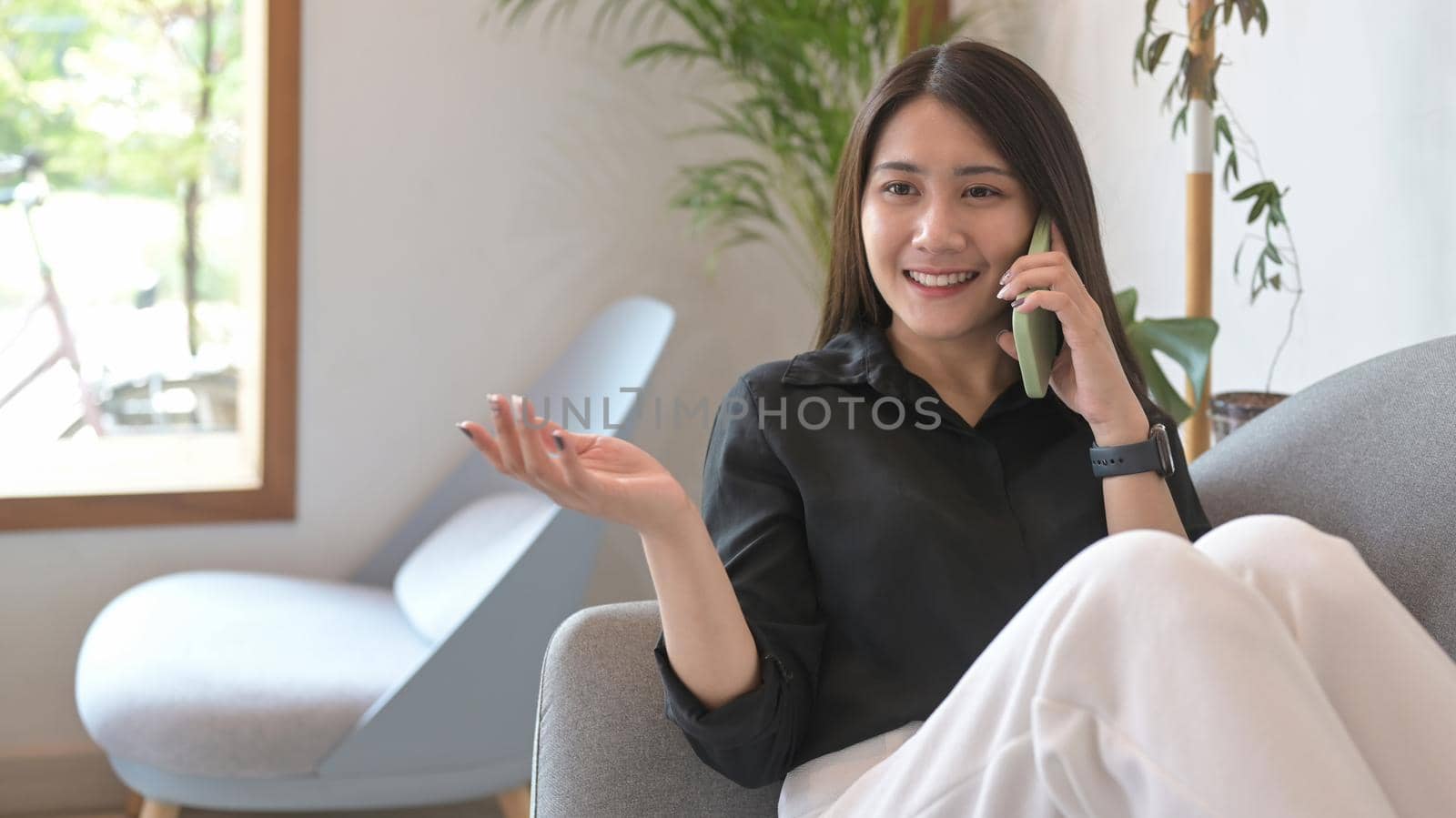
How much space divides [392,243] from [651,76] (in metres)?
0.63

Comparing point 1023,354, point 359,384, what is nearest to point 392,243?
point 359,384

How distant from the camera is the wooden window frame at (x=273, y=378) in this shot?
2.64 metres

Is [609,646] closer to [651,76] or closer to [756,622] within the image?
[756,622]

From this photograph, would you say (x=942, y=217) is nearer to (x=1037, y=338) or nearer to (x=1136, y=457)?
(x=1037, y=338)

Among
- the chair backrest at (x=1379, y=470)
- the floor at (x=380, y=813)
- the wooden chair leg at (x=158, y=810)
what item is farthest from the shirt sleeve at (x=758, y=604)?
the floor at (x=380, y=813)

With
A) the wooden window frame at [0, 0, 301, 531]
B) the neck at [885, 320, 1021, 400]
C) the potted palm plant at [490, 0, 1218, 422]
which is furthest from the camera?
the wooden window frame at [0, 0, 301, 531]

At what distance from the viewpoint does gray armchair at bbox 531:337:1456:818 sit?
126cm

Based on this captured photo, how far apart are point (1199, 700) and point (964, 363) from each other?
0.59 m

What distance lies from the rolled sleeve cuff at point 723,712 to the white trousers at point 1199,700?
16 cm

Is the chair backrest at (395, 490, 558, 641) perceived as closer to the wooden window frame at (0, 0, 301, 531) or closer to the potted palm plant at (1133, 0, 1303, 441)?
the wooden window frame at (0, 0, 301, 531)

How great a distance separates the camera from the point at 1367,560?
4.33ft

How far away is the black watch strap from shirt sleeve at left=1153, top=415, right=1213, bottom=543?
34 millimetres

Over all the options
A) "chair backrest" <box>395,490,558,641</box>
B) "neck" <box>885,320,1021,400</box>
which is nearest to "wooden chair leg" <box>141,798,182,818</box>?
"chair backrest" <box>395,490,558,641</box>

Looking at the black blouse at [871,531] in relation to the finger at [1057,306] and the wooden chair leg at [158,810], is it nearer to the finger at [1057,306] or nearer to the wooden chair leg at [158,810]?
the finger at [1057,306]
